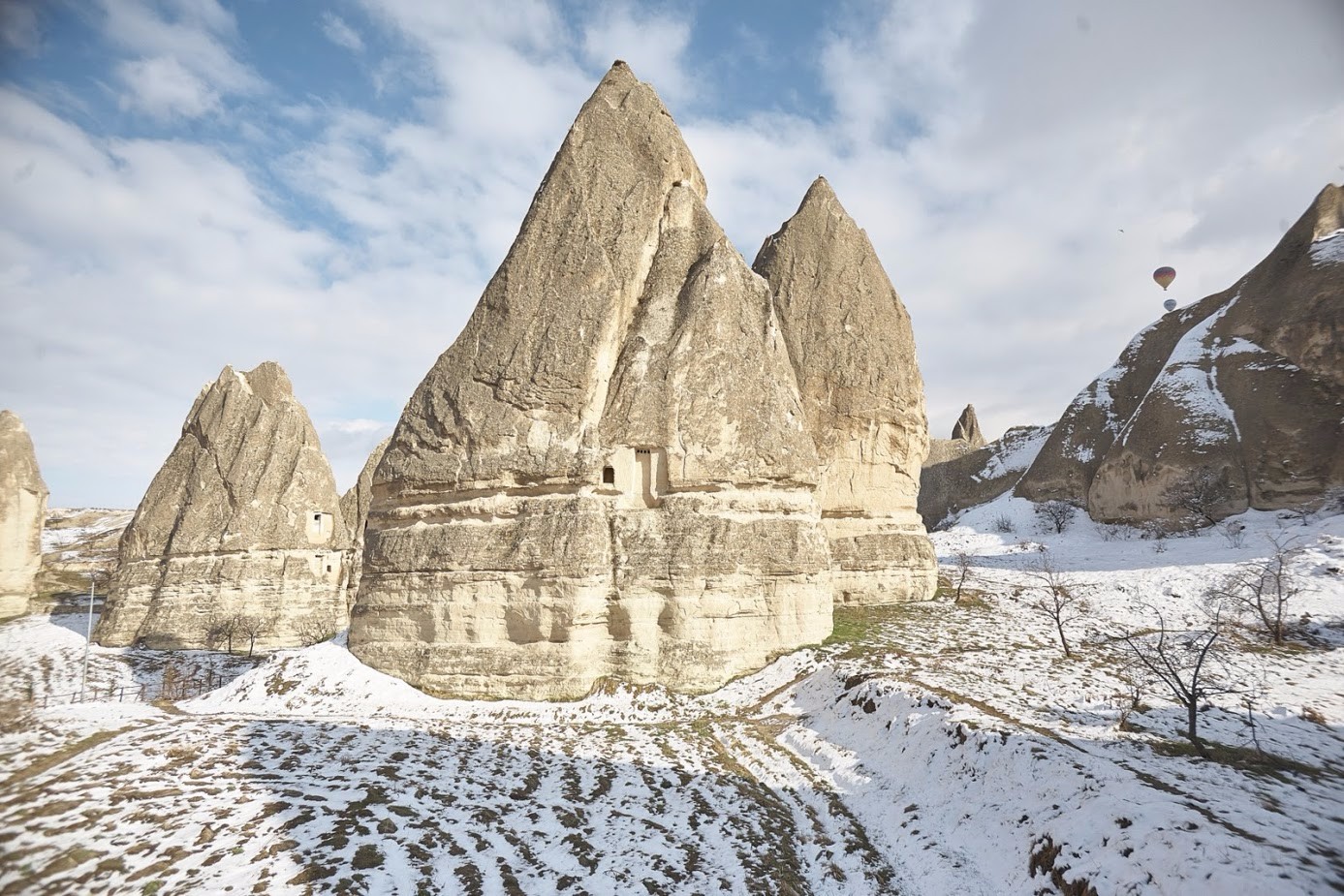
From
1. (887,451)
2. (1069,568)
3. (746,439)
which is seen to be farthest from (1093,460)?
(746,439)

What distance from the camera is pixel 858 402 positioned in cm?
2117

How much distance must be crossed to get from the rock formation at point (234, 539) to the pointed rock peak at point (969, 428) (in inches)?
2691

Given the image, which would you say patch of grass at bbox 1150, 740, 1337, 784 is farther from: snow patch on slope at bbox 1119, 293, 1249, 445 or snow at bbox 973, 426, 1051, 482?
snow at bbox 973, 426, 1051, 482

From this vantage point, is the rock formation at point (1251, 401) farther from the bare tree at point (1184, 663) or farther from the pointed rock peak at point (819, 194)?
the pointed rock peak at point (819, 194)

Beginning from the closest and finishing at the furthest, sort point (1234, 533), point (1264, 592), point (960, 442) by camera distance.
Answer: point (1264, 592)
point (1234, 533)
point (960, 442)

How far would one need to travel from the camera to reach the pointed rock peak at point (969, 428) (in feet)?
247

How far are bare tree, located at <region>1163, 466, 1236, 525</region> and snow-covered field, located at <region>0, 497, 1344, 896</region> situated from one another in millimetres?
17518

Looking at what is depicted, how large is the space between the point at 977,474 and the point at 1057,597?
40.0 meters

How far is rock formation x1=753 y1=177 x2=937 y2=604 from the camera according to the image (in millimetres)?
20719

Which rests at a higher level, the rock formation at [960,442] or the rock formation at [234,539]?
the rock formation at [960,442]

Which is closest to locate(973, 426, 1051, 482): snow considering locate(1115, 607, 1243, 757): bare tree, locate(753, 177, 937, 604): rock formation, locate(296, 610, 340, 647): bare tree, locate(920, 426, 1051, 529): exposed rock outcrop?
locate(920, 426, 1051, 529): exposed rock outcrop

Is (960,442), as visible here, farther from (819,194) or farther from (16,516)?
(16,516)

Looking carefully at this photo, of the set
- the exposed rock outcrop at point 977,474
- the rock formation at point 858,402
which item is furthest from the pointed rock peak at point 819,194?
the exposed rock outcrop at point 977,474

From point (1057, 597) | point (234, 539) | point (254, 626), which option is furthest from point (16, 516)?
point (1057, 597)
